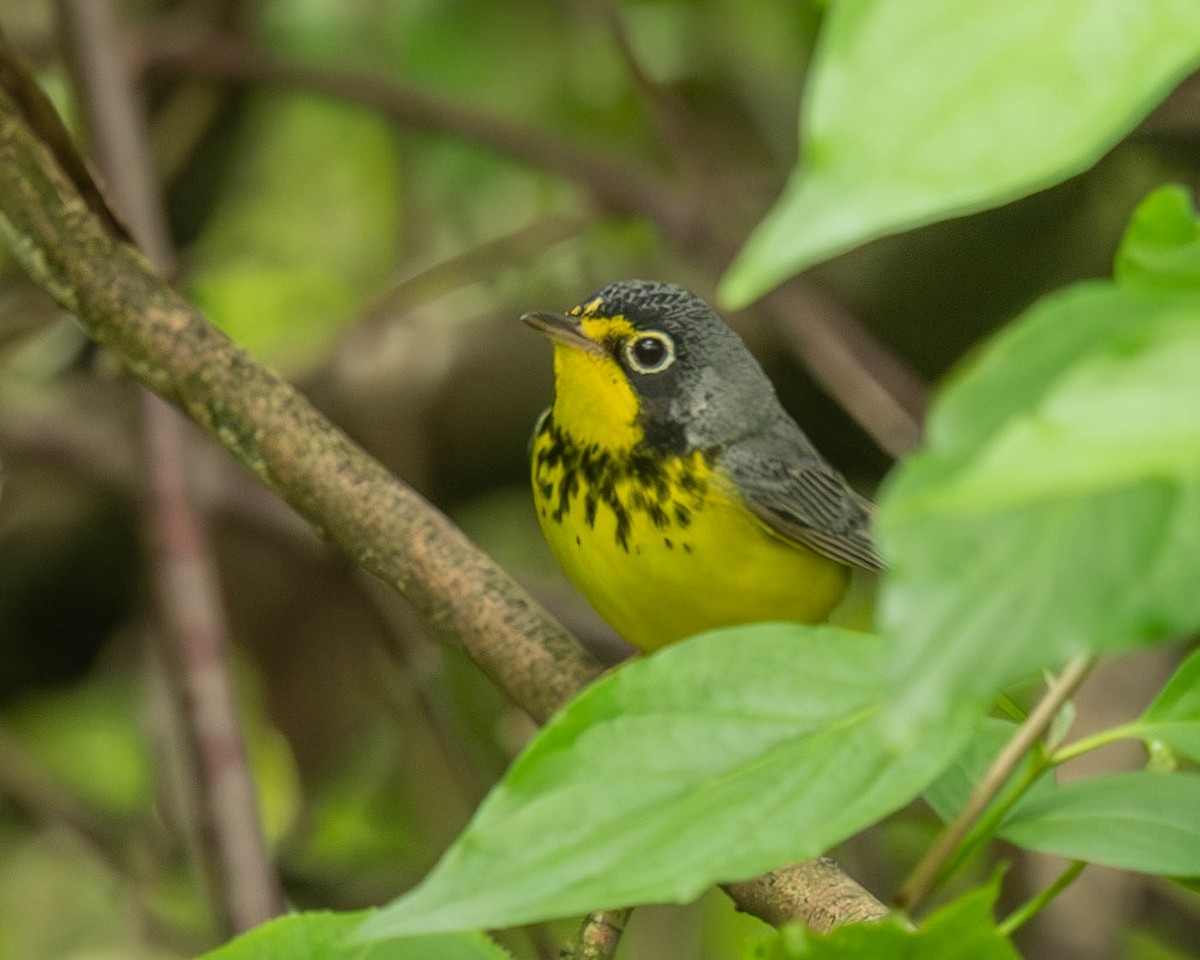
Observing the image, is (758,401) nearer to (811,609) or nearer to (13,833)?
(811,609)

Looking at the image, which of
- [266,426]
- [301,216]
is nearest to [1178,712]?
[266,426]

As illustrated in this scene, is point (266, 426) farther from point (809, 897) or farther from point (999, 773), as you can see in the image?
point (999, 773)

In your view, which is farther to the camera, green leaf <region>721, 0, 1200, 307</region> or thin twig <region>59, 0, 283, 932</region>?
thin twig <region>59, 0, 283, 932</region>

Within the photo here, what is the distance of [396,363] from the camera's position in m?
3.48

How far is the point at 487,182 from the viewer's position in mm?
3811

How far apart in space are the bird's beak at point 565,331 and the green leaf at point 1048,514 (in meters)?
1.74

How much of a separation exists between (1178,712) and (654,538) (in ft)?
4.69

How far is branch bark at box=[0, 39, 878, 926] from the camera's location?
160 centimetres

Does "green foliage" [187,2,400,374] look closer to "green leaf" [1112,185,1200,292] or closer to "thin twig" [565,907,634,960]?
"thin twig" [565,907,634,960]

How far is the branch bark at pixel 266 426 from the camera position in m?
1.60

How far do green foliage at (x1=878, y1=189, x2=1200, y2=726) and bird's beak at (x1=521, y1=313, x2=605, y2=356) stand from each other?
1740mm

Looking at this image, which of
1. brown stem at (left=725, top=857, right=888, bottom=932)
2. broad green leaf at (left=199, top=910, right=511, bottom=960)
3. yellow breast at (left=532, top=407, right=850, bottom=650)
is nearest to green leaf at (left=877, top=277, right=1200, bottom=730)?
broad green leaf at (left=199, top=910, right=511, bottom=960)

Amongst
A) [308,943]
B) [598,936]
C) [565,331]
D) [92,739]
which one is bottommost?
[92,739]

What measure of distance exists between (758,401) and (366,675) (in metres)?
1.25
